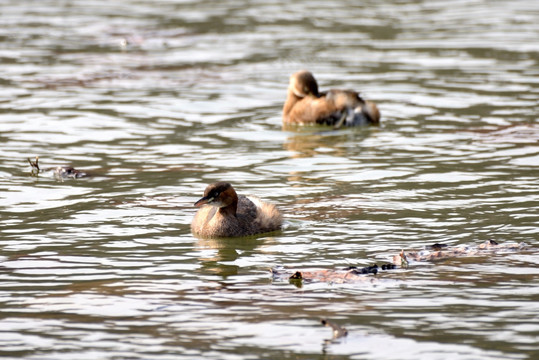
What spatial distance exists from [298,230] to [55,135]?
5897 mm

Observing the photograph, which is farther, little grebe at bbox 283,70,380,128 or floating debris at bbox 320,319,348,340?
little grebe at bbox 283,70,380,128

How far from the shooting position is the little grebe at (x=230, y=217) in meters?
10.0

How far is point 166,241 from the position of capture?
32.4ft

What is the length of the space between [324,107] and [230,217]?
591cm

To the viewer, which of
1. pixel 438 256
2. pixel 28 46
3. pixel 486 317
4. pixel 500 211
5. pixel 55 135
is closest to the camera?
pixel 486 317

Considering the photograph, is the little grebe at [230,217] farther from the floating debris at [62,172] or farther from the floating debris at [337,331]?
the floating debris at [337,331]

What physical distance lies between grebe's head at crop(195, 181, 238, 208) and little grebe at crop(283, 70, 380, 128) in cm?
562

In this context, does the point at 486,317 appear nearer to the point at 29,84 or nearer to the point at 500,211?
the point at 500,211

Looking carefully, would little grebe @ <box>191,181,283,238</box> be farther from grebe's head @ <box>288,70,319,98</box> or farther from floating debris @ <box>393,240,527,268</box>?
grebe's head @ <box>288,70,319,98</box>

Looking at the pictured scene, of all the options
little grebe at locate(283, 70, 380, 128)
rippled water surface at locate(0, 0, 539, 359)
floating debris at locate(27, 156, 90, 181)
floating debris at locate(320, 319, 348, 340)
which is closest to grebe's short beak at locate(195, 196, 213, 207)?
rippled water surface at locate(0, 0, 539, 359)

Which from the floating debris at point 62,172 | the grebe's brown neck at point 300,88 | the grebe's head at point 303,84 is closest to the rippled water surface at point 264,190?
the floating debris at point 62,172

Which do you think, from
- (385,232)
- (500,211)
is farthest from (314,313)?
(500,211)

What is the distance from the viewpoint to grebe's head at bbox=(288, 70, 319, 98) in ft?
52.3

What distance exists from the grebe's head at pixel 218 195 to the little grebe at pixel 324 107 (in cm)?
562
